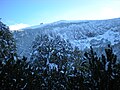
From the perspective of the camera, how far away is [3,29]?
58.2 ft

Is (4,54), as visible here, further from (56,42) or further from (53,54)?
(56,42)

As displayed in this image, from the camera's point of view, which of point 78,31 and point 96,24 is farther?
point 96,24

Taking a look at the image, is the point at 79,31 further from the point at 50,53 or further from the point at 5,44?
the point at 5,44

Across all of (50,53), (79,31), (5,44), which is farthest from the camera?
(79,31)

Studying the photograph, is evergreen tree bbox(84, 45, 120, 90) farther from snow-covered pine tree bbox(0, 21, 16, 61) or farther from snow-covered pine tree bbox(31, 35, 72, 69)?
snow-covered pine tree bbox(31, 35, 72, 69)

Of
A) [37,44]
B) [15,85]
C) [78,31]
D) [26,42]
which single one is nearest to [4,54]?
[15,85]

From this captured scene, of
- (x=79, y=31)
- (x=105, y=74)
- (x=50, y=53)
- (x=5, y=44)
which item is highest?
(x=105, y=74)

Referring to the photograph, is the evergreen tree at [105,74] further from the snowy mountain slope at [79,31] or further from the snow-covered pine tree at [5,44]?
the snowy mountain slope at [79,31]

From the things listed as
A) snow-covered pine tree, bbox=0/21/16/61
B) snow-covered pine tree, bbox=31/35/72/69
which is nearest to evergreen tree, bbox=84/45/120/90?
snow-covered pine tree, bbox=0/21/16/61

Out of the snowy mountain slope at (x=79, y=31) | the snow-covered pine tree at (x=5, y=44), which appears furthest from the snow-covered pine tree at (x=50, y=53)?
the snowy mountain slope at (x=79, y=31)

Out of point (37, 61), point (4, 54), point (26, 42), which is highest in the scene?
point (4, 54)

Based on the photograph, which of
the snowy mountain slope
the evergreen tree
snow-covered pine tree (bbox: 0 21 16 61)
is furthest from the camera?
the snowy mountain slope

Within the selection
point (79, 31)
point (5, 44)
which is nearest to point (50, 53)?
point (5, 44)

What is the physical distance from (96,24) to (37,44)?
158 metres
